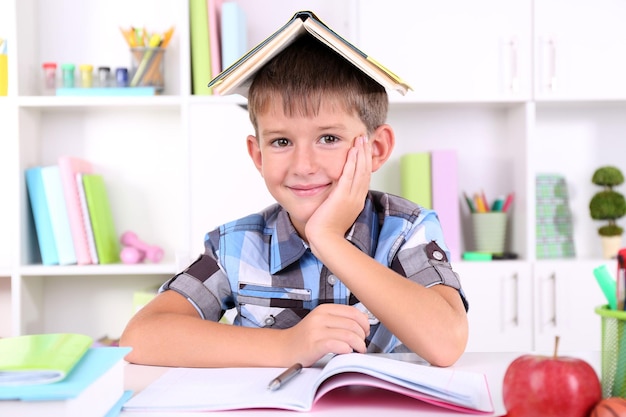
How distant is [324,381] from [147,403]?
0.18 m

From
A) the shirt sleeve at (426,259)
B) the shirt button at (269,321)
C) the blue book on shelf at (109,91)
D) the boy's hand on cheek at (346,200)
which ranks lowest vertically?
the shirt button at (269,321)

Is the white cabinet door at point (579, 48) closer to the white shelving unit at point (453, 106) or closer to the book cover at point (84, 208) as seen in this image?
the white shelving unit at point (453, 106)

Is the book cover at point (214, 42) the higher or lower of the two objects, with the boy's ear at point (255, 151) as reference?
higher

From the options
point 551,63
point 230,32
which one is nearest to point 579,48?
point 551,63

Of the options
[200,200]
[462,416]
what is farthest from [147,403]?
[200,200]

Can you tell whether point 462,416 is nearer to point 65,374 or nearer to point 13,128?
point 65,374

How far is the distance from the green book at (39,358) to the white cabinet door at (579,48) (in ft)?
6.18

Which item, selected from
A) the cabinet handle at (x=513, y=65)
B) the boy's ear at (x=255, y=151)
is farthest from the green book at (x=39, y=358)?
the cabinet handle at (x=513, y=65)

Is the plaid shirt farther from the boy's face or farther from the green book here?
the green book

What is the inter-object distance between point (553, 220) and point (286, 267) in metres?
1.46

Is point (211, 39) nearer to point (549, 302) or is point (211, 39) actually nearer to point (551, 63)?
point (551, 63)

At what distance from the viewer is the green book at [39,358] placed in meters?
0.66

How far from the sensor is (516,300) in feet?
7.59

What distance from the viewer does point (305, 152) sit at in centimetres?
119
